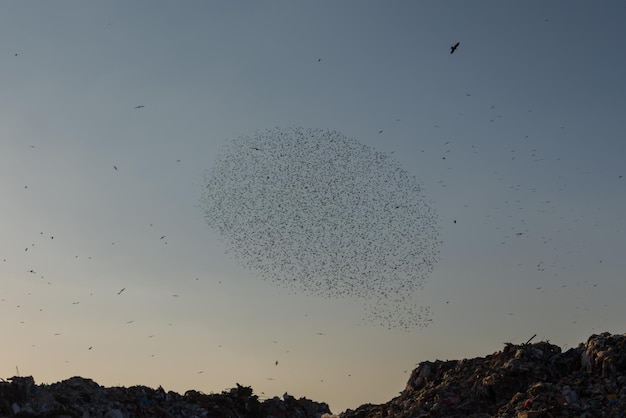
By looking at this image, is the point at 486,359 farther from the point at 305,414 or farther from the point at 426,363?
the point at 305,414

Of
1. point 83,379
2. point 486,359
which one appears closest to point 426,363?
point 486,359

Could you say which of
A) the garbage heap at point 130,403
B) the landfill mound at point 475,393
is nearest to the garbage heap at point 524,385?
the landfill mound at point 475,393

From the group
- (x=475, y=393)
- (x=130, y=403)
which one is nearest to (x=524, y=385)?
(x=475, y=393)

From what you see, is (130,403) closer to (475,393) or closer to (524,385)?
(475,393)

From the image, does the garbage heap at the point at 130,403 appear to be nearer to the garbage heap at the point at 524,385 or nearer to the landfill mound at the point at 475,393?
the landfill mound at the point at 475,393

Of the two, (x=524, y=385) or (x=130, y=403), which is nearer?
(x=524, y=385)

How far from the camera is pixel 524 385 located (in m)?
17.9

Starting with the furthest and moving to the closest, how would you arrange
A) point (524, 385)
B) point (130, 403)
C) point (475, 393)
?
point (130, 403), point (475, 393), point (524, 385)

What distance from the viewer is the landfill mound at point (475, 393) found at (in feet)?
51.8

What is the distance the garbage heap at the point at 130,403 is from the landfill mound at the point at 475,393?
32mm

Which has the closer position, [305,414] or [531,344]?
[531,344]

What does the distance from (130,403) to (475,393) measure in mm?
10467

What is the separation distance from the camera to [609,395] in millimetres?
15430

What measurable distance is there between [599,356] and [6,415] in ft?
46.6
